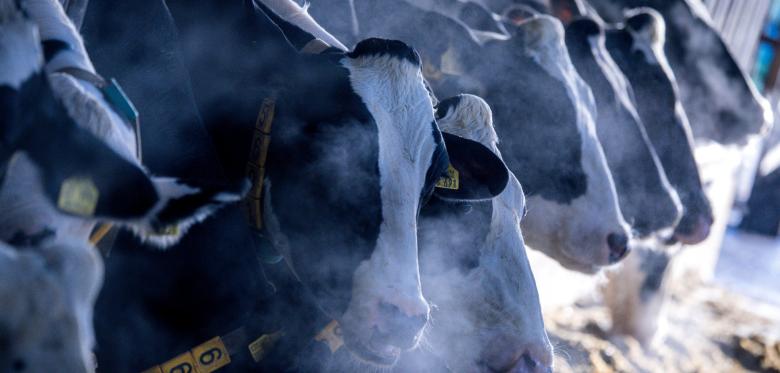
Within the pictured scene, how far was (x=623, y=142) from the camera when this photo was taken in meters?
3.46

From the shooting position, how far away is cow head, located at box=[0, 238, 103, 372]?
2.53 ft

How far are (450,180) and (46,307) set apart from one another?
114 cm

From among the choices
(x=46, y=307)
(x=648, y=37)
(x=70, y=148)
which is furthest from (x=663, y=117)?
(x=46, y=307)

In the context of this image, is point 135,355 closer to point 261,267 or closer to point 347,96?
point 261,267

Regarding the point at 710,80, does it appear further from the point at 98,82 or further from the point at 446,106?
the point at 98,82

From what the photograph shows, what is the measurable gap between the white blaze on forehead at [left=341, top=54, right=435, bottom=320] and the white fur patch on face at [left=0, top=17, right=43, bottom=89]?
2.29 feet

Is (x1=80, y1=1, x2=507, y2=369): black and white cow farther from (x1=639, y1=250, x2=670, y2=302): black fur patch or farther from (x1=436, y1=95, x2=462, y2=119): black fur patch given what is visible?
(x1=639, y1=250, x2=670, y2=302): black fur patch

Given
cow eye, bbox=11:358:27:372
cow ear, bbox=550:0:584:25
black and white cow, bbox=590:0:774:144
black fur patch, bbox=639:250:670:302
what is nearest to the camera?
cow eye, bbox=11:358:27:372

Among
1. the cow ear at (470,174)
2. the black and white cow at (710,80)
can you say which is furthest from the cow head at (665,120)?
the cow ear at (470,174)

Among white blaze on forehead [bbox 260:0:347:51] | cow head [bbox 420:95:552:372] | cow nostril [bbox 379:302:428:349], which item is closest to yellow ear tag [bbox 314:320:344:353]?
cow head [bbox 420:95:552:372]

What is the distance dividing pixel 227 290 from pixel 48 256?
0.87 m

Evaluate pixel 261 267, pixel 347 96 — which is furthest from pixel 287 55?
pixel 261 267

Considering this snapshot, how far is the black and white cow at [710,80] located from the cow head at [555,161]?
8.16 ft

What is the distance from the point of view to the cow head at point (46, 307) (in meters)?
0.77
